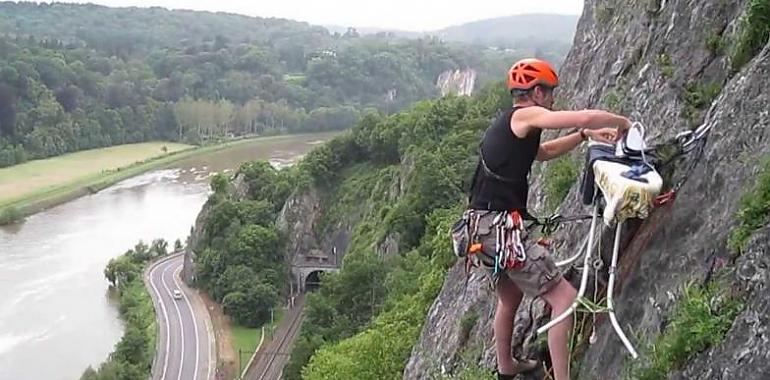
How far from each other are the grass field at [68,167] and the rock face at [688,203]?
72281 mm

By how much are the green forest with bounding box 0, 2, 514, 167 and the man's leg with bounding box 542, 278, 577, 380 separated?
94.9 metres

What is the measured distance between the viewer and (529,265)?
5.50m

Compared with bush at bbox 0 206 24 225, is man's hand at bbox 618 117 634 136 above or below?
above

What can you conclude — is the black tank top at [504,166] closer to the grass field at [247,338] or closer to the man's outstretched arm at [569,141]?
the man's outstretched arm at [569,141]

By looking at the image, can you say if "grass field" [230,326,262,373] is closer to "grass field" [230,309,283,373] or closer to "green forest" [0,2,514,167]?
"grass field" [230,309,283,373]

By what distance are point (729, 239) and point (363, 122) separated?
139 feet

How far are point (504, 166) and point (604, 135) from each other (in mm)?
835

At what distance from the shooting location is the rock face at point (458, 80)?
455 ft

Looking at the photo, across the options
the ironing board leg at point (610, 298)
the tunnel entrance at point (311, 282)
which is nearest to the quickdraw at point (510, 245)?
the ironing board leg at point (610, 298)

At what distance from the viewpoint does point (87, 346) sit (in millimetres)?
40000

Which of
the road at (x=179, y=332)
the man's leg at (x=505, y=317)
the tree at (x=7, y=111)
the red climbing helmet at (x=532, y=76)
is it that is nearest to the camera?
the red climbing helmet at (x=532, y=76)

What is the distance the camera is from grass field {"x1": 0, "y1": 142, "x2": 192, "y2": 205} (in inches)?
3083

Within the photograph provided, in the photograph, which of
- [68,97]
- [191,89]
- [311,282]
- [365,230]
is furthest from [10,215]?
[191,89]

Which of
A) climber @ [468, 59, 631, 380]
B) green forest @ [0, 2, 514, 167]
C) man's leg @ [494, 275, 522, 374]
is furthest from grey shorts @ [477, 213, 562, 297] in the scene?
green forest @ [0, 2, 514, 167]
